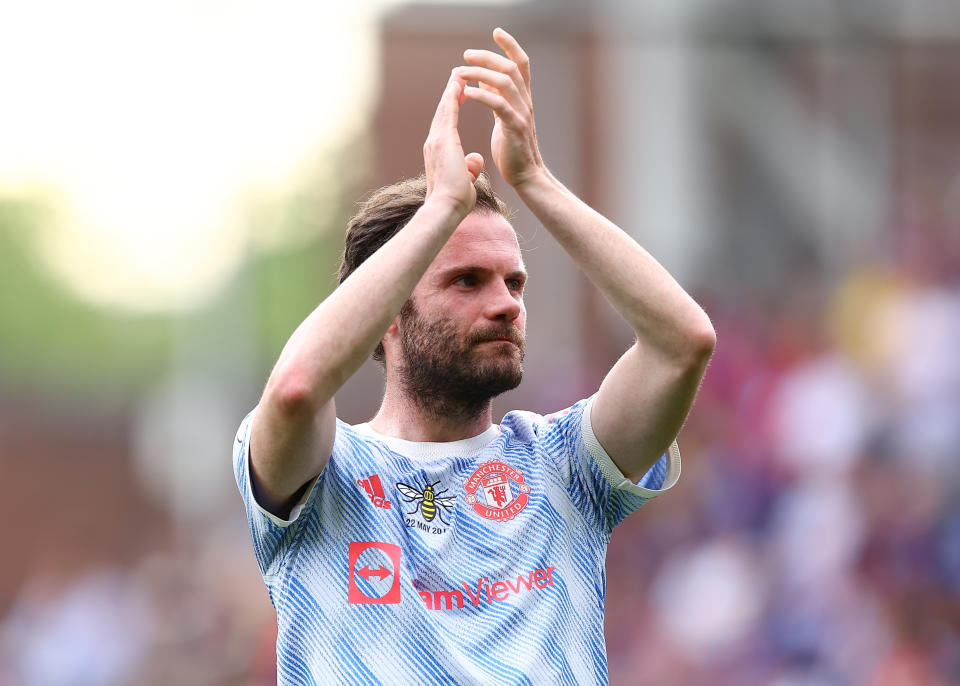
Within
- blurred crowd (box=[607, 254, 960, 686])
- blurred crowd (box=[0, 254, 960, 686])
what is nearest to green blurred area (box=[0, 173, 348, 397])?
blurred crowd (box=[0, 254, 960, 686])

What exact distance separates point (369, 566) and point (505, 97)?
1135mm

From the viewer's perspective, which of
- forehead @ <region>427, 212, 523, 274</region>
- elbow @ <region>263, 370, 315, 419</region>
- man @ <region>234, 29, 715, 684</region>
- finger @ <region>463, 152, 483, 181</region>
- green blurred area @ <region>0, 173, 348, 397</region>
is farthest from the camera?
green blurred area @ <region>0, 173, 348, 397</region>

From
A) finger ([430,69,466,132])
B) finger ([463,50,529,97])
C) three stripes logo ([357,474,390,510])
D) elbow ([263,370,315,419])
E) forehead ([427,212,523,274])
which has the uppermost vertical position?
finger ([463,50,529,97])

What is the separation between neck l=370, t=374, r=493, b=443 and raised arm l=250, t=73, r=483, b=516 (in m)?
0.34

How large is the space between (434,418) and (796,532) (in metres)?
5.81

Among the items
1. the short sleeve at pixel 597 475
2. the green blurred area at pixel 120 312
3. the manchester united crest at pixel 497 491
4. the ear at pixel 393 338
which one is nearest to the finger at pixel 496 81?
the ear at pixel 393 338

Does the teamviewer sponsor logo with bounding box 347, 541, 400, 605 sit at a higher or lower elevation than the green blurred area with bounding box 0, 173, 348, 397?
higher

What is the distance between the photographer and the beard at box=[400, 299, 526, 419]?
3033mm

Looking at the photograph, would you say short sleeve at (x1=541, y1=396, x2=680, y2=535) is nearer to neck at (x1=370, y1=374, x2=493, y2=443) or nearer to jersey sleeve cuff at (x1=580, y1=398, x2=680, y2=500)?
jersey sleeve cuff at (x1=580, y1=398, x2=680, y2=500)

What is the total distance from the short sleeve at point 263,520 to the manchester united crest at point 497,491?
41 centimetres

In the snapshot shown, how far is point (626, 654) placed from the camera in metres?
8.18

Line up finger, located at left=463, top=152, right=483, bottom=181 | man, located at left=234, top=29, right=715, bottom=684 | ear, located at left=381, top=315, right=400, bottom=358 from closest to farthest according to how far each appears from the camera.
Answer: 1. man, located at left=234, top=29, right=715, bottom=684
2. finger, located at left=463, top=152, right=483, bottom=181
3. ear, located at left=381, top=315, right=400, bottom=358

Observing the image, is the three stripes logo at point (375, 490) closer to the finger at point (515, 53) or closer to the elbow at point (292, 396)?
the elbow at point (292, 396)

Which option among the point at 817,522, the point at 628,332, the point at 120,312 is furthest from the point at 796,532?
the point at 120,312
